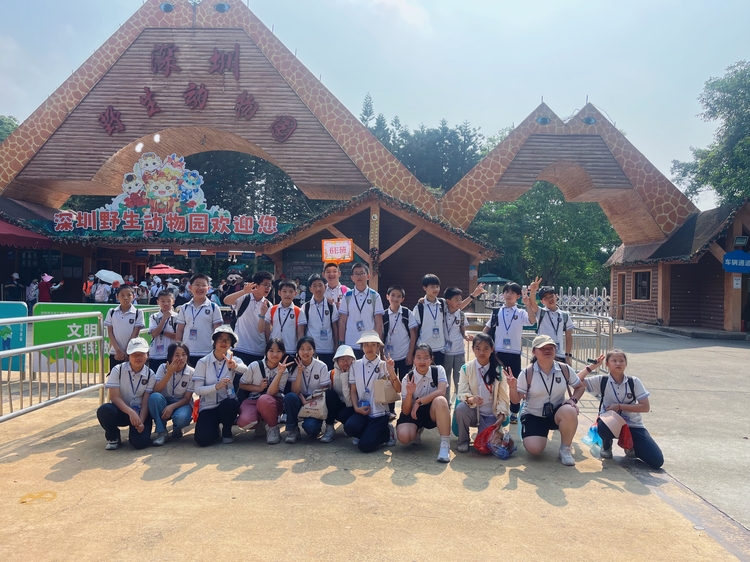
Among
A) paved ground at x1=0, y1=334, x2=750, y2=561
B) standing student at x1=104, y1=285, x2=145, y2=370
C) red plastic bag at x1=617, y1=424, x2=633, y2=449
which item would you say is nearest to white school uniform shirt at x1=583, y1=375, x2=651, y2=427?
red plastic bag at x1=617, y1=424, x2=633, y2=449

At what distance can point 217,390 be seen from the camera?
485 centimetres

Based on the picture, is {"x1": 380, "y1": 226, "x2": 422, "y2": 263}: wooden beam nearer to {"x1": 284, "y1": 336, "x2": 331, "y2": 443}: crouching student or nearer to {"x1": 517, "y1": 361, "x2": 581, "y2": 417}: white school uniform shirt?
{"x1": 284, "y1": 336, "x2": 331, "y2": 443}: crouching student

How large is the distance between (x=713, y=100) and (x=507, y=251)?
13878 mm

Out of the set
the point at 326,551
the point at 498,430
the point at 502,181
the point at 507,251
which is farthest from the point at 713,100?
the point at 326,551

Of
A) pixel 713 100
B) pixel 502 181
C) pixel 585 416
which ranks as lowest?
pixel 585 416

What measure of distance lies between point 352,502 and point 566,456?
2.01 m

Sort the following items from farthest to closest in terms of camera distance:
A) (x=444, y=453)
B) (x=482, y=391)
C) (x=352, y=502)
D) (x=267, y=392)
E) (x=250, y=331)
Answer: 1. (x=250, y=331)
2. (x=267, y=392)
3. (x=482, y=391)
4. (x=444, y=453)
5. (x=352, y=502)

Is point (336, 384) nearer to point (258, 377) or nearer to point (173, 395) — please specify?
point (258, 377)

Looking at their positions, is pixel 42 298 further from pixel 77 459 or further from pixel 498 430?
pixel 498 430

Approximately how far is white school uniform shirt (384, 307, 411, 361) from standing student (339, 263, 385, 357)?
122 millimetres

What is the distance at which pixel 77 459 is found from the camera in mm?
4406

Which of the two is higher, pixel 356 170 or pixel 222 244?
pixel 356 170

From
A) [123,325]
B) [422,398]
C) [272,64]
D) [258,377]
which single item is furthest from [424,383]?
[272,64]

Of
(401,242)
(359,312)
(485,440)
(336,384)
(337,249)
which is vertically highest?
(401,242)
